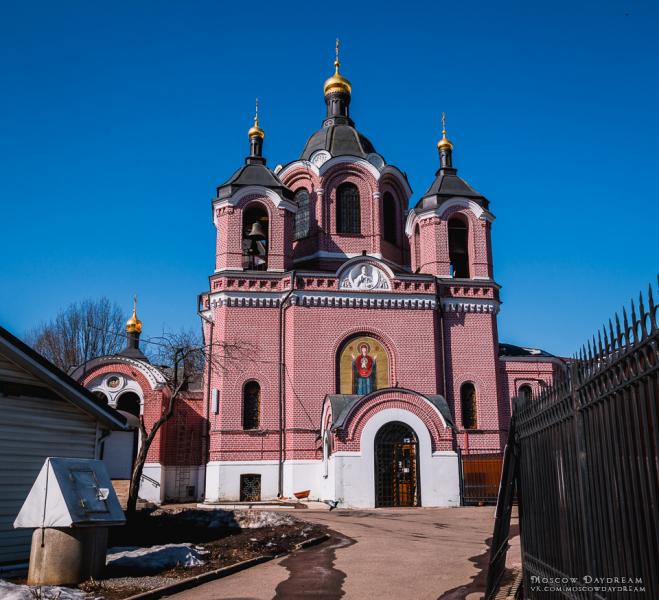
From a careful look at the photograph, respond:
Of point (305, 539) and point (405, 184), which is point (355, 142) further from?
point (305, 539)

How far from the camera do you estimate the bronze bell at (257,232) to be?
25953mm

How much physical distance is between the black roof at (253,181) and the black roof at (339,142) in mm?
2801

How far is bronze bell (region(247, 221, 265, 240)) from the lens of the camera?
25953mm

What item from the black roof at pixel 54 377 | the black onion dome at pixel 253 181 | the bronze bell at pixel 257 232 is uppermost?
the black onion dome at pixel 253 181

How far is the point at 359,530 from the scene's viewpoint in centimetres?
1436

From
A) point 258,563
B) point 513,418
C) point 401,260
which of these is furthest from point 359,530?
point 401,260

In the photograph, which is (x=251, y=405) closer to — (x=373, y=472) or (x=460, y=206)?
(x=373, y=472)

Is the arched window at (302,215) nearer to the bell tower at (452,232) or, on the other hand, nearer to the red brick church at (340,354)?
the red brick church at (340,354)

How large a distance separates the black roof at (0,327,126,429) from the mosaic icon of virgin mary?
1306cm

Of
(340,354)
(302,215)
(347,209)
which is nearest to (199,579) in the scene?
(340,354)

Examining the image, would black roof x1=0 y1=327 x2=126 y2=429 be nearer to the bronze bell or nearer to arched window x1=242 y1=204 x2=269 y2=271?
the bronze bell

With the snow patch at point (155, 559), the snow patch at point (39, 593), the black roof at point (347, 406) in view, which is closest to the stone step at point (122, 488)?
the black roof at point (347, 406)

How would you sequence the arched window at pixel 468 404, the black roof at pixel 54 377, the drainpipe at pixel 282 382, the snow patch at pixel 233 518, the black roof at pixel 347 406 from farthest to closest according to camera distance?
the arched window at pixel 468 404
the drainpipe at pixel 282 382
the black roof at pixel 347 406
the snow patch at pixel 233 518
the black roof at pixel 54 377

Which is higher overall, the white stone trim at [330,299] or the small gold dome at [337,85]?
the small gold dome at [337,85]
